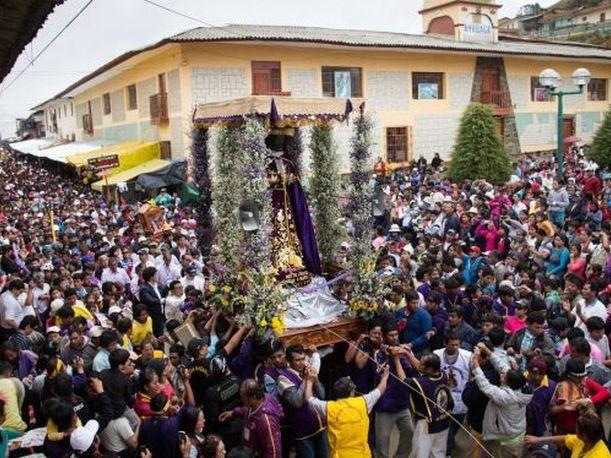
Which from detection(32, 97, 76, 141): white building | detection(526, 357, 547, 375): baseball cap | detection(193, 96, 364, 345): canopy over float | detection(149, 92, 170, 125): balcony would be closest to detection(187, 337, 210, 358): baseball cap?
detection(193, 96, 364, 345): canopy over float

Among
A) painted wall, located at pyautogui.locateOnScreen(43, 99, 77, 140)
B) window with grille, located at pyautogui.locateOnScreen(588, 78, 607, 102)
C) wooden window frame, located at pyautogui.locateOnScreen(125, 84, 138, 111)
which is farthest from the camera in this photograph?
painted wall, located at pyautogui.locateOnScreen(43, 99, 77, 140)

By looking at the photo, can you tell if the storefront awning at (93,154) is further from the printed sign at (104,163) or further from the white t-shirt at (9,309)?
the white t-shirt at (9,309)

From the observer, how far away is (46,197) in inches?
961

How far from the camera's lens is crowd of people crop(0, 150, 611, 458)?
5.00 meters

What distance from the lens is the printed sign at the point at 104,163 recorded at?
20547mm

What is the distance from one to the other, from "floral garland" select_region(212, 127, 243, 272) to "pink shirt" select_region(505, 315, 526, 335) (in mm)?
3638

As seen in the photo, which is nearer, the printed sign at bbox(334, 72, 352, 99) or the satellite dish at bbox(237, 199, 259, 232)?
the satellite dish at bbox(237, 199, 259, 232)

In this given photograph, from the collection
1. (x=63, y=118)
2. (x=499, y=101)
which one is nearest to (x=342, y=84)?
(x=499, y=101)

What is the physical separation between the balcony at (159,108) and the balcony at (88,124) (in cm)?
1230

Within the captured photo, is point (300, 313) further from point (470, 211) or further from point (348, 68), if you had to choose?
point (348, 68)

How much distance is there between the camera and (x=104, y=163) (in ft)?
68.1

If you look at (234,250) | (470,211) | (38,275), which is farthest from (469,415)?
(470,211)

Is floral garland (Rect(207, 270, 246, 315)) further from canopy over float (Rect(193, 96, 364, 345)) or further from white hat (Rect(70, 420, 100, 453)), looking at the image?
white hat (Rect(70, 420, 100, 453))

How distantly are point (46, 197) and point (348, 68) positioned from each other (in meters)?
12.9
